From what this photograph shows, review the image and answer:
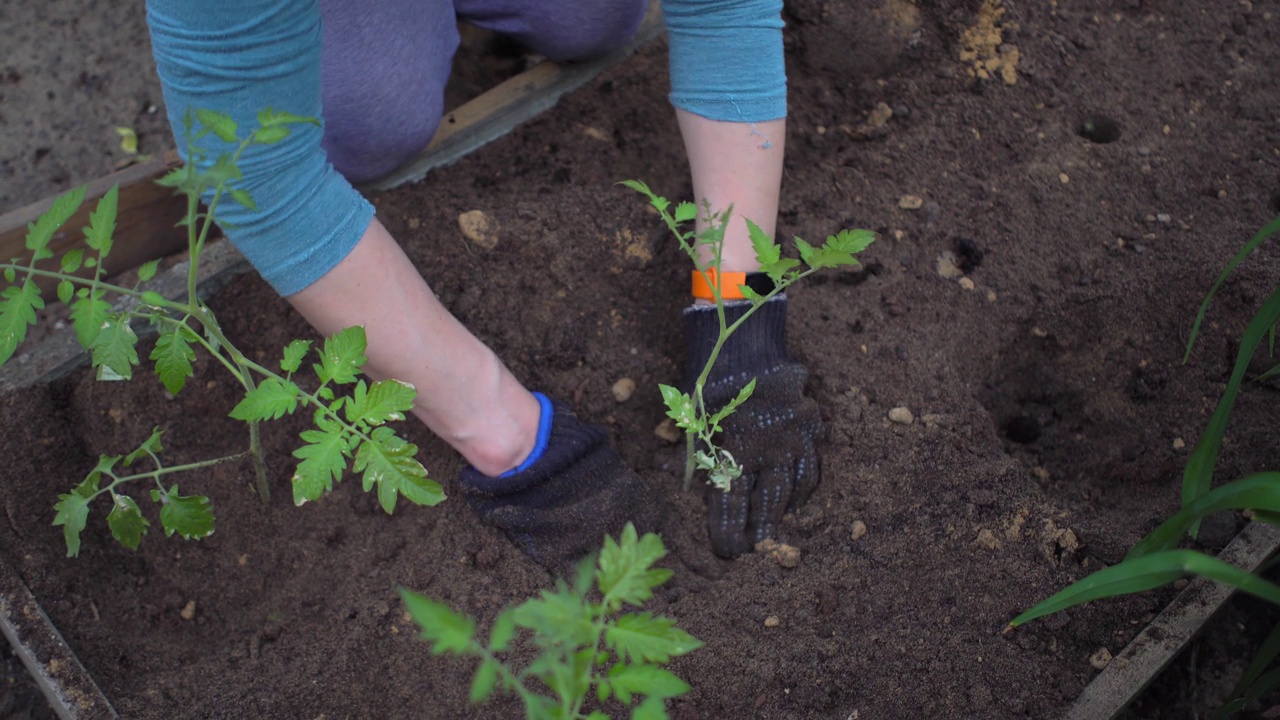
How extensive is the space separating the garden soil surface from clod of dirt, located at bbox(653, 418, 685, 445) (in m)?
0.02

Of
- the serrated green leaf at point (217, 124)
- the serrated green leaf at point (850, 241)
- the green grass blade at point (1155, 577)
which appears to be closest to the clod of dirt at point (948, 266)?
the serrated green leaf at point (850, 241)

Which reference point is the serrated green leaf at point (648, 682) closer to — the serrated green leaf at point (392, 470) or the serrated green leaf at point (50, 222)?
the serrated green leaf at point (392, 470)

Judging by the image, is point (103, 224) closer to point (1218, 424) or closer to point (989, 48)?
point (1218, 424)

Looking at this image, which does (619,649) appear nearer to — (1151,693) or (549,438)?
(549,438)

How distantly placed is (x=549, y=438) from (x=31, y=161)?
5.95 feet

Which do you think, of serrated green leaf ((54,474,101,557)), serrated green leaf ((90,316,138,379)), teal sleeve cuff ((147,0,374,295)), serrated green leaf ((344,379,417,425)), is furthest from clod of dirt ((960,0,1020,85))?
serrated green leaf ((54,474,101,557))

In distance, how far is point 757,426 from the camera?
5.61ft

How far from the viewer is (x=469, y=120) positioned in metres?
2.16

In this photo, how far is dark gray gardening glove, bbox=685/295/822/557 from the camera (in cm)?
169

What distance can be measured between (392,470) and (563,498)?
516 mm

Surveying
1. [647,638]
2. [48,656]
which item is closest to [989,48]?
[647,638]

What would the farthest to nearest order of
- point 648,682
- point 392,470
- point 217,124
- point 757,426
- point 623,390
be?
point 623,390
point 757,426
point 392,470
point 217,124
point 648,682

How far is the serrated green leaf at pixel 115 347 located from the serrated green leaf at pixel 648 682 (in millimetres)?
805

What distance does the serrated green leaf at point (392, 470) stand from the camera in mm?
1191
